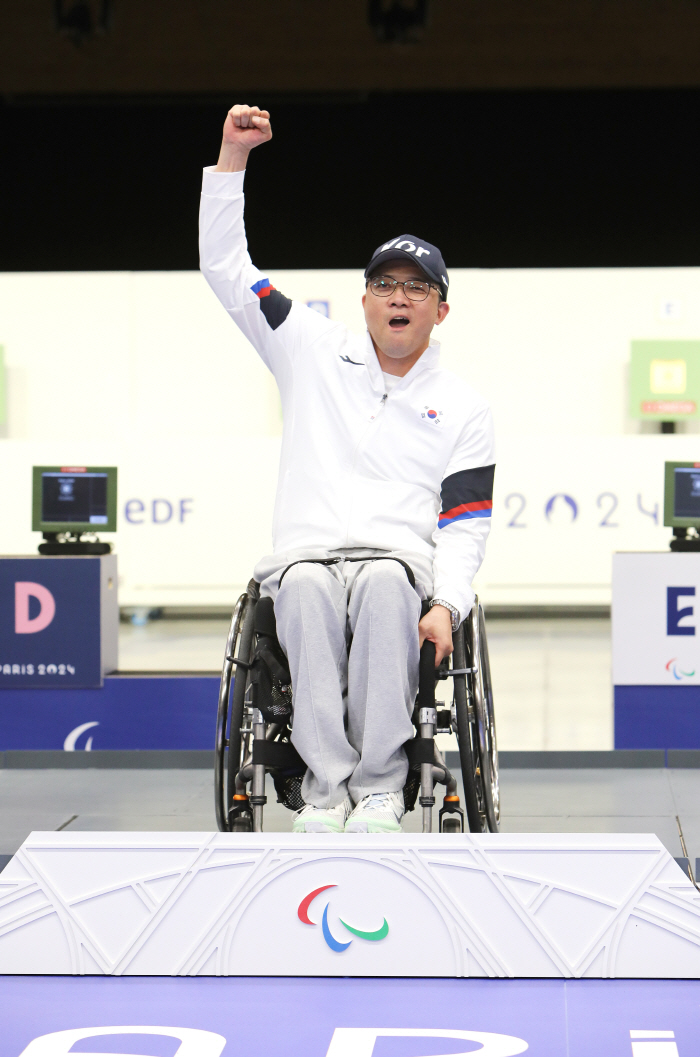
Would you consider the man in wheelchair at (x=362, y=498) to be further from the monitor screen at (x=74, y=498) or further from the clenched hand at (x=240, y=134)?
the monitor screen at (x=74, y=498)

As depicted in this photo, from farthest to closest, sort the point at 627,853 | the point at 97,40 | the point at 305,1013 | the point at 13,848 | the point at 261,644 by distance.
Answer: the point at 97,40 < the point at 13,848 < the point at 261,644 < the point at 627,853 < the point at 305,1013

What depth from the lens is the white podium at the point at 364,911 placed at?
5.55ft

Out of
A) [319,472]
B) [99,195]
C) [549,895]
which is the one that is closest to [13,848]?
[319,472]

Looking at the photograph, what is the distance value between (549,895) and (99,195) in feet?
17.9

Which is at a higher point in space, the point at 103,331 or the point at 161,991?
the point at 103,331

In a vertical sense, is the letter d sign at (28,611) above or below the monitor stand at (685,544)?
below

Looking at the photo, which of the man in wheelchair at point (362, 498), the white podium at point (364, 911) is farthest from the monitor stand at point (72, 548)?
the white podium at point (364, 911)

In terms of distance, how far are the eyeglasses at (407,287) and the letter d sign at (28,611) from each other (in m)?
2.03

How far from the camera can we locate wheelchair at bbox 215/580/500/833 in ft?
6.73

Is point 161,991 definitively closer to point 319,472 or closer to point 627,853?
point 627,853

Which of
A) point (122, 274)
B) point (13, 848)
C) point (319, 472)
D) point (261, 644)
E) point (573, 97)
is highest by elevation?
point (573, 97)

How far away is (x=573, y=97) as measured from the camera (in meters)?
6.05

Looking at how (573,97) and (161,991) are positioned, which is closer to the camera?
(161,991)

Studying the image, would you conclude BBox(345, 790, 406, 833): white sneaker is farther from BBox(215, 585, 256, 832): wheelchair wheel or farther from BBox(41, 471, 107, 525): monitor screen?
BBox(41, 471, 107, 525): monitor screen
